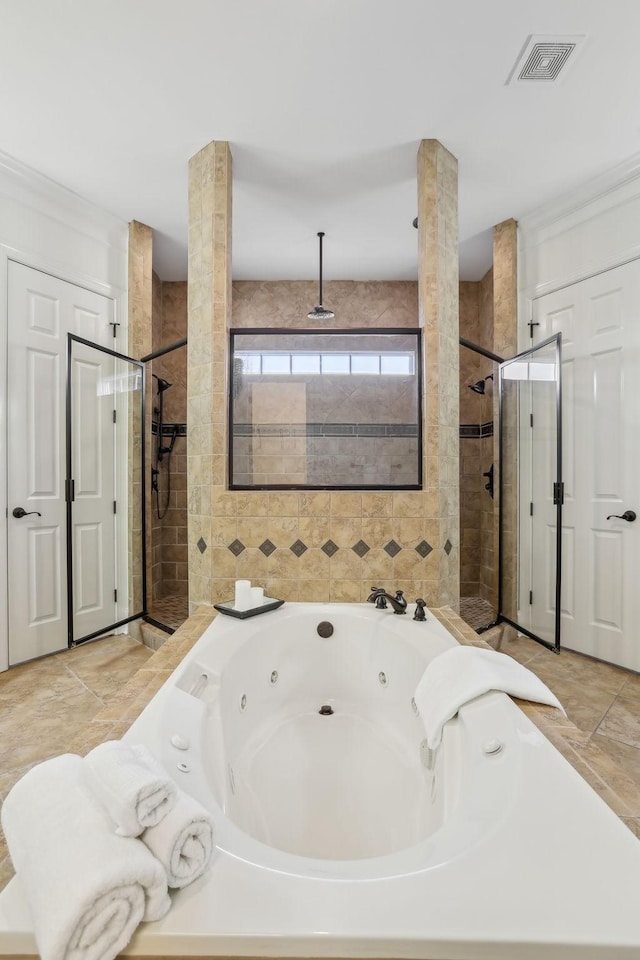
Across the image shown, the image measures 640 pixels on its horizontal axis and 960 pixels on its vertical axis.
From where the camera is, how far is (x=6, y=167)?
2594 millimetres

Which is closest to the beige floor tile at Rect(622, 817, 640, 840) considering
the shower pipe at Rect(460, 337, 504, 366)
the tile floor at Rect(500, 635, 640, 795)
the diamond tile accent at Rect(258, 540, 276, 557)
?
the tile floor at Rect(500, 635, 640, 795)

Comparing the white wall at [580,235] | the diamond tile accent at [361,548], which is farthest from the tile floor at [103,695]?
the white wall at [580,235]

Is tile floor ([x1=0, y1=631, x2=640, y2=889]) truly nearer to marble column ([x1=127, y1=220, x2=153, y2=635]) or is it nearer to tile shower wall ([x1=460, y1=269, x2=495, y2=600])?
marble column ([x1=127, y1=220, x2=153, y2=635])

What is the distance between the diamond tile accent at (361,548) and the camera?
7.94 feet

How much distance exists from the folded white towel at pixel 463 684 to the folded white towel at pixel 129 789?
2.62 ft

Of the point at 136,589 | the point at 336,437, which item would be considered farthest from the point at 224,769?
the point at 136,589

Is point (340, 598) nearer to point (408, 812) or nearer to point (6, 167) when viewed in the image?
point (408, 812)

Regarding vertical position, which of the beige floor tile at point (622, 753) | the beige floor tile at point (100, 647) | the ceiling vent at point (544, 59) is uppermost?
the ceiling vent at point (544, 59)

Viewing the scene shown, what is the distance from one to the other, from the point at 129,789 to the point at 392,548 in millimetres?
1793

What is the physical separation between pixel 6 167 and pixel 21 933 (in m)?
3.28

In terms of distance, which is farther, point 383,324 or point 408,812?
point 383,324

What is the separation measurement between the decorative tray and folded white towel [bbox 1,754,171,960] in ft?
4.39

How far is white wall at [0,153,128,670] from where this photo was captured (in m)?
2.63

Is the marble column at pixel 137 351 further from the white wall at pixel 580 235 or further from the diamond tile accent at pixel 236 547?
the white wall at pixel 580 235
